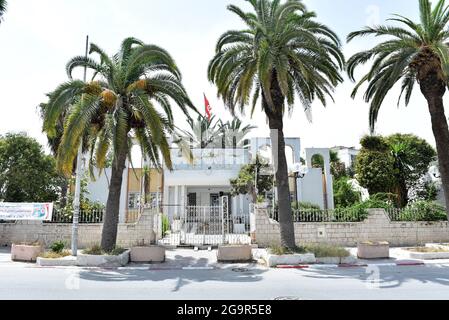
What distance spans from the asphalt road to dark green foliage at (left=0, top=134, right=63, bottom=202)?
9619 millimetres

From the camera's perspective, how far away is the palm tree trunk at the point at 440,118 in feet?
48.9

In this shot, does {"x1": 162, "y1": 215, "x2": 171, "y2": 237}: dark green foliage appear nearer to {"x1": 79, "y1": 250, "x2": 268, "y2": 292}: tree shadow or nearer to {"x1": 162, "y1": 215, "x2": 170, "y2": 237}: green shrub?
{"x1": 162, "y1": 215, "x2": 170, "y2": 237}: green shrub

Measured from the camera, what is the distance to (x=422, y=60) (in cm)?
1475

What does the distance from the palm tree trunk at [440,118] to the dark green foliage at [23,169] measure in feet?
69.9

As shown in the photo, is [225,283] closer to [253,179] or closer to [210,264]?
[210,264]

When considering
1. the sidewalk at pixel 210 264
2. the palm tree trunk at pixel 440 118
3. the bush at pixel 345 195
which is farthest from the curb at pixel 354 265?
the bush at pixel 345 195

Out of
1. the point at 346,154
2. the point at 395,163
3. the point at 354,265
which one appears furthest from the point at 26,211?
the point at 346,154

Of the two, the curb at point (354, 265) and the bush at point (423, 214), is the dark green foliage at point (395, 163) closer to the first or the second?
the bush at point (423, 214)

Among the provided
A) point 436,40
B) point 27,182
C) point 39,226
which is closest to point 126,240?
point 39,226

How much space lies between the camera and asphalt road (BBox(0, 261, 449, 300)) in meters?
8.37

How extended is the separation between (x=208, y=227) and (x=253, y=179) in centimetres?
594

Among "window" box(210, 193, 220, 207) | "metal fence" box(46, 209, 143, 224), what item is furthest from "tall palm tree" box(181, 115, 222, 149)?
"metal fence" box(46, 209, 143, 224)
